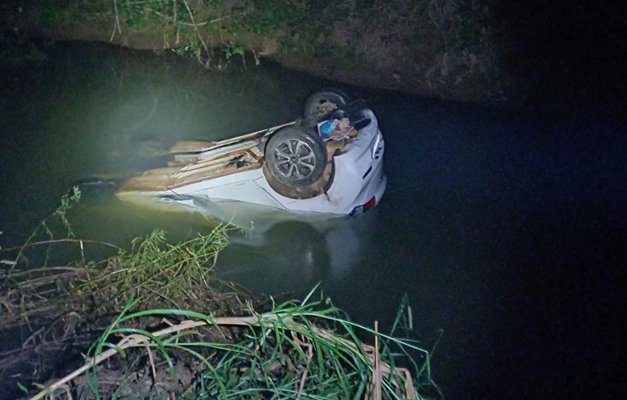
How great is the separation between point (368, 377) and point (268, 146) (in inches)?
203

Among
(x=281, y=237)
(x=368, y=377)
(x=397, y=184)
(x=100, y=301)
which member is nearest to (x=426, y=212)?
(x=397, y=184)

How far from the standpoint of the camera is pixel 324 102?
9.06 meters

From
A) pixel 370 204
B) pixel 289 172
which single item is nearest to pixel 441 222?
pixel 370 204

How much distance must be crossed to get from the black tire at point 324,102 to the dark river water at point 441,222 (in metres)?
1.24

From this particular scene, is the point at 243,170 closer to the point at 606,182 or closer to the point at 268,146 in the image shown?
the point at 268,146

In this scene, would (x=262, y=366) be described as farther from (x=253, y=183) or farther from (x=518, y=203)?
(x=518, y=203)

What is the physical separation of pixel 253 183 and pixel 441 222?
2.06 metres

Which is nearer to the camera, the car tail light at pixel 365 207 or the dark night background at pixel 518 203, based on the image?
the dark night background at pixel 518 203

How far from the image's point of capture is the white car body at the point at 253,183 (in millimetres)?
8148

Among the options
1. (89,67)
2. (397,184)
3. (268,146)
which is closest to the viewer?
(268,146)

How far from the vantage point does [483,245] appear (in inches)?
322

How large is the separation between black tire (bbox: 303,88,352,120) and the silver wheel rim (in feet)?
3.42

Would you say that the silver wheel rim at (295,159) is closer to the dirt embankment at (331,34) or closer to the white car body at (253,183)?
the white car body at (253,183)

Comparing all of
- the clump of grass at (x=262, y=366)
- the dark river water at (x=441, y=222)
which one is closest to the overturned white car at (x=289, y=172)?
the dark river water at (x=441, y=222)
